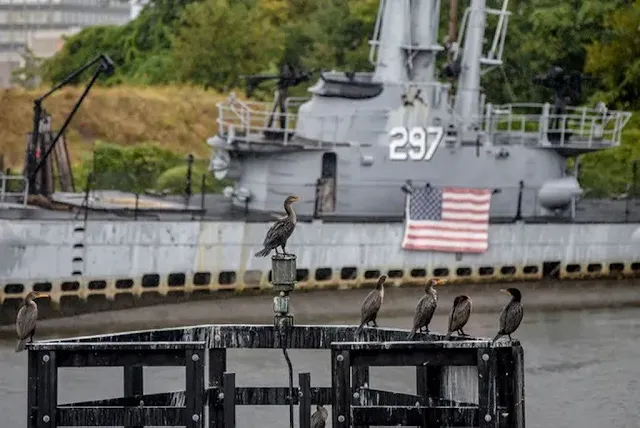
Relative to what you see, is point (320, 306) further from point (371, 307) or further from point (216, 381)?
point (216, 381)

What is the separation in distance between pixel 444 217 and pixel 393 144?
2243 millimetres

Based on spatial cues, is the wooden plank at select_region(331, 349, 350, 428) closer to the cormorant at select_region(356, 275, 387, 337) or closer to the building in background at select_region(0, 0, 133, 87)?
the cormorant at select_region(356, 275, 387, 337)

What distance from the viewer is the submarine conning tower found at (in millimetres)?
49938

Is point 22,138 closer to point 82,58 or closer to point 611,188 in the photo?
point 82,58

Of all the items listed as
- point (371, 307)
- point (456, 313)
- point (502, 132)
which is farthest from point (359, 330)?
point (502, 132)

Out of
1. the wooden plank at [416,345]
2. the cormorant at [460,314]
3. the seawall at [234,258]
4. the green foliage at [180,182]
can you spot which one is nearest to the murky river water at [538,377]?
the seawall at [234,258]

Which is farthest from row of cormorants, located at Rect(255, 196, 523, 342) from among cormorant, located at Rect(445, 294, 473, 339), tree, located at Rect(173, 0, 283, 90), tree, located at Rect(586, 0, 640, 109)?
tree, located at Rect(173, 0, 283, 90)

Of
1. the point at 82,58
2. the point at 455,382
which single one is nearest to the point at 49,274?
the point at 455,382

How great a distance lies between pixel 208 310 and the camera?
46.6m

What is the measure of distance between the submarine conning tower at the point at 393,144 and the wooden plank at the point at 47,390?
23.5m

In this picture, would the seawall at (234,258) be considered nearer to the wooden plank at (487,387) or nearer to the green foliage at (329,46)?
the green foliage at (329,46)

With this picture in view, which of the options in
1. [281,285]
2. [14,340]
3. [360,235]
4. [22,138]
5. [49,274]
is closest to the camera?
[281,285]

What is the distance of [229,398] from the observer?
26.4 m

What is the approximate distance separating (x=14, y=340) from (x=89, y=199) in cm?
856
